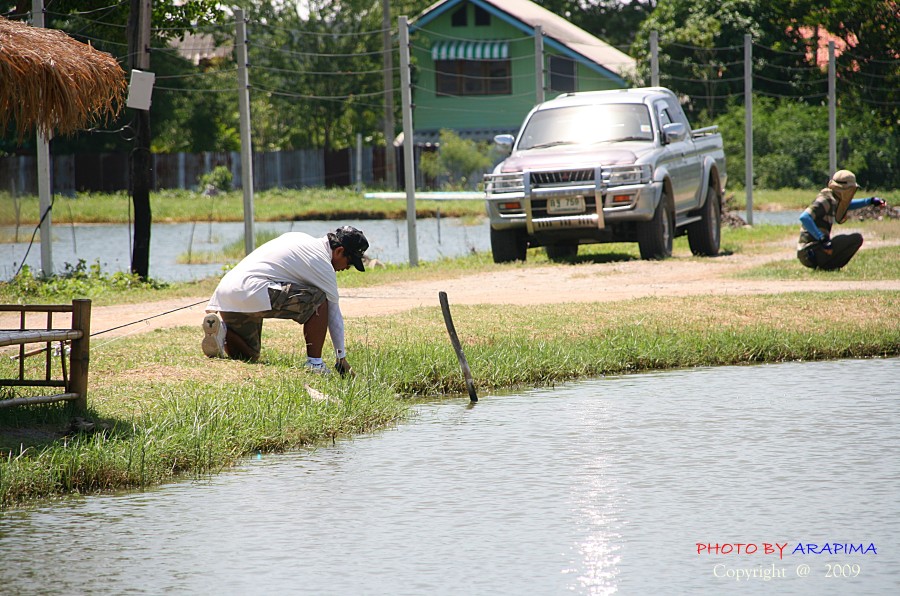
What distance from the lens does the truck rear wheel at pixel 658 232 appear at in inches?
749

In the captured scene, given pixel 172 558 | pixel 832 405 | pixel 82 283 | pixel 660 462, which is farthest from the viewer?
pixel 82 283

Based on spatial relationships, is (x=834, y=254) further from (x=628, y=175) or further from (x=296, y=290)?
(x=296, y=290)

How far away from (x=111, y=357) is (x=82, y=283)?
24.6 feet

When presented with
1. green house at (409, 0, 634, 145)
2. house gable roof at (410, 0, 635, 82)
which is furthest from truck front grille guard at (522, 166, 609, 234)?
green house at (409, 0, 634, 145)

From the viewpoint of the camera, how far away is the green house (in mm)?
49219

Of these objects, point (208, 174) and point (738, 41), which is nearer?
point (738, 41)

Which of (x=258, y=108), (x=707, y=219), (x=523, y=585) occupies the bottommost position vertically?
(x=523, y=585)

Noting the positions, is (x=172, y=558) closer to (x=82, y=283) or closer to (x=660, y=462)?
(x=660, y=462)

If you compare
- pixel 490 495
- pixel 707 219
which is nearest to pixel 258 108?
pixel 707 219

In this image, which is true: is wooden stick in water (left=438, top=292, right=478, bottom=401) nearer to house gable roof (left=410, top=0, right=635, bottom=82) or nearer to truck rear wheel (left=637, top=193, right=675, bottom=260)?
truck rear wheel (left=637, top=193, right=675, bottom=260)

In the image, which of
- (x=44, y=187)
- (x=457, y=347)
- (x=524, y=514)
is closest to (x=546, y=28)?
(x=44, y=187)

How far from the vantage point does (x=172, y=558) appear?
21.8ft

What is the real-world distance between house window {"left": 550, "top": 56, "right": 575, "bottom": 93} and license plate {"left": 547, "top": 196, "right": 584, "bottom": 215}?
3258cm

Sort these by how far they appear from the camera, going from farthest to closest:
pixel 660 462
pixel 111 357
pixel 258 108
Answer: pixel 258 108, pixel 111 357, pixel 660 462
